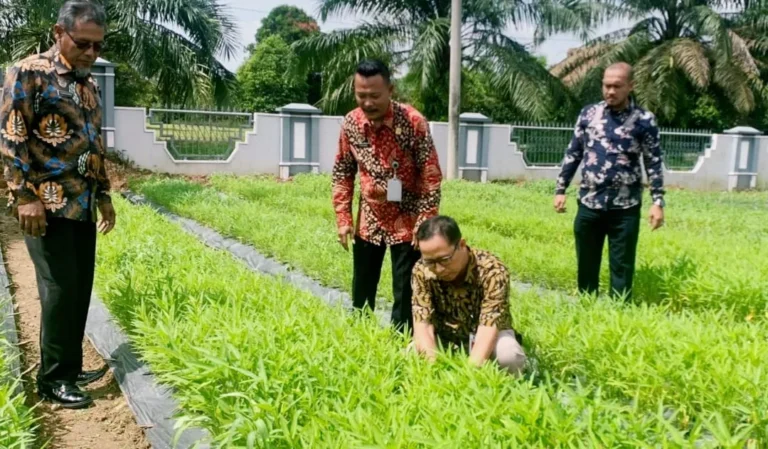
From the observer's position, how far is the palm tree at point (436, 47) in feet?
55.4

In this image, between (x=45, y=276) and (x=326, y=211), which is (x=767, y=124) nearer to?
(x=326, y=211)

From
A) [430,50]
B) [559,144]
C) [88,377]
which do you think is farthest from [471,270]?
[559,144]

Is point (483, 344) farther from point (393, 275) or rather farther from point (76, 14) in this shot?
point (76, 14)

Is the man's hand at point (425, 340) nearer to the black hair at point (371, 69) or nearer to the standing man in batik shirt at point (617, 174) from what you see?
the black hair at point (371, 69)

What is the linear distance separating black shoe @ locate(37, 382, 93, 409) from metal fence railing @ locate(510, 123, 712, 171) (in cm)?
1477

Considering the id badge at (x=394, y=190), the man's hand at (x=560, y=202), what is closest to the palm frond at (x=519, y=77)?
the man's hand at (x=560, y=202)

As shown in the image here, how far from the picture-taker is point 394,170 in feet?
11.4

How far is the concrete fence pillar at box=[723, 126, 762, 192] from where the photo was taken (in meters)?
18.2

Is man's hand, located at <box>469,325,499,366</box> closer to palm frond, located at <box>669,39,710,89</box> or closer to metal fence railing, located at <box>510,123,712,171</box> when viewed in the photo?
metal fence railing, located at <box>510,123,712,171</box>

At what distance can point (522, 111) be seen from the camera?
17188mm

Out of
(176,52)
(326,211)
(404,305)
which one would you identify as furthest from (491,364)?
(176,52)

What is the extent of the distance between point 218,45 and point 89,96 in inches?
457

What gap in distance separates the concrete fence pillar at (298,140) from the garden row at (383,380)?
1074cm

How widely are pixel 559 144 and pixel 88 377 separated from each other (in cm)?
1568
